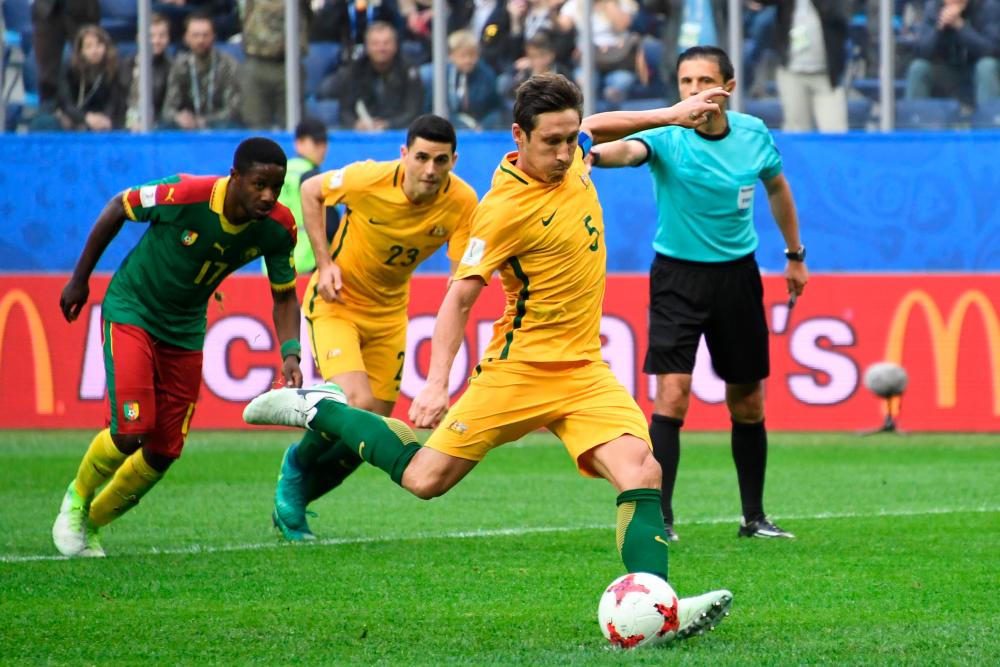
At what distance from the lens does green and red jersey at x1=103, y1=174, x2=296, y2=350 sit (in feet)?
24.6

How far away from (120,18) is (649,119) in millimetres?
12866

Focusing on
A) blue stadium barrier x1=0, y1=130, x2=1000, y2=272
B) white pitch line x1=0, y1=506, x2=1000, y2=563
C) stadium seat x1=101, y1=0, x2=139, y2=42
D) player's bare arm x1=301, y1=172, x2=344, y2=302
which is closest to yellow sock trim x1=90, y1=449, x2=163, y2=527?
white pitch line x1=0, y1=506, x2=1000, y2=563

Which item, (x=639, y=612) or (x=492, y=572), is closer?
(x=639, y=612)

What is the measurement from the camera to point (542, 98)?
550cm

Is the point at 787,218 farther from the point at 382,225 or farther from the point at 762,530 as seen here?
the point at 382,225

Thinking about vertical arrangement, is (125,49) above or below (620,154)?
above

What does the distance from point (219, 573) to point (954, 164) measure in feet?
36.8

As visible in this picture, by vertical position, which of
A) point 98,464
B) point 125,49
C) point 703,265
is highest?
point 125,49

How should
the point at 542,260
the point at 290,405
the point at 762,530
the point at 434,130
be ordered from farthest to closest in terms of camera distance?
1. the point at 762,530
2. the point at 434,130
3. the point at 290,405
4. the point at 542,260

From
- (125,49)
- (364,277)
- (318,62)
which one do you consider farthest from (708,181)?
(125,49)

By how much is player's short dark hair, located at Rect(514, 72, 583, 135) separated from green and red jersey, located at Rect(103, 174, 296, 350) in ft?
7.19

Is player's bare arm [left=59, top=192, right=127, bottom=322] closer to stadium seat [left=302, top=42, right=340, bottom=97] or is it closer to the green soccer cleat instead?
the green soccer cleat

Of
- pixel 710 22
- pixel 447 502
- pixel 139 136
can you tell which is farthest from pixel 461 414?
pixel 139 136

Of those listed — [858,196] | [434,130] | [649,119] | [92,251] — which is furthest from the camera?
[858,196]
